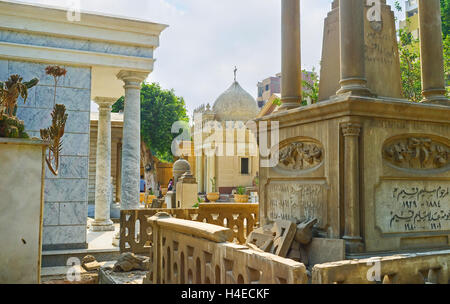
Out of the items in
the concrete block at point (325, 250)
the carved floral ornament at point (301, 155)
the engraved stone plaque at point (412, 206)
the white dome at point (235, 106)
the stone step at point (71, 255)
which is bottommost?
the stone step at point (71, 255)

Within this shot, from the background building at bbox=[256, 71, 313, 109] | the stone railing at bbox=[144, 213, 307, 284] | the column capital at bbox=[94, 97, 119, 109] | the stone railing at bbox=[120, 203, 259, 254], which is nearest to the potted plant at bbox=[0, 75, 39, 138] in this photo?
the stone railing at bbox=[144, 213, 307, 284]

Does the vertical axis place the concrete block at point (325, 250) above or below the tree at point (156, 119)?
below

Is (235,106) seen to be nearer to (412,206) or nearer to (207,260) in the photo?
(412,206)

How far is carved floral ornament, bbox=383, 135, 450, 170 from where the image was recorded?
468 centimetres

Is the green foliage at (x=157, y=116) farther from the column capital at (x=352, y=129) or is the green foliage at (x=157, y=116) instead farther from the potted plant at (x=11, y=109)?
the column capital at (x=352, y=129)

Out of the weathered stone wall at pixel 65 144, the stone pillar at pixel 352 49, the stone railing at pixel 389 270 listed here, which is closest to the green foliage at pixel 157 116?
the weathered stone wall at pixel 65 144

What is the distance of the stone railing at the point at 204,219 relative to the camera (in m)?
8.75

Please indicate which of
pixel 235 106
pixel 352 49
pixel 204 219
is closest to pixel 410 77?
pixel 204 219

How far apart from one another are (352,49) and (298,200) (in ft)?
6.30

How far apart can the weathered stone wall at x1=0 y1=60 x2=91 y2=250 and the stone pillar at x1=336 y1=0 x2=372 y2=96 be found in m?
6.97

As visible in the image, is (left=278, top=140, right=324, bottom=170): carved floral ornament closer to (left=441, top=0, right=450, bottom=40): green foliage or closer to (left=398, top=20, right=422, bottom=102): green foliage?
(left=398, top=20, right=422, bottom=102): green foliage

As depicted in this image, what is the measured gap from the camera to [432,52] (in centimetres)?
567

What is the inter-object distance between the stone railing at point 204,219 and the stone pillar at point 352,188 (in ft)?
14.9
